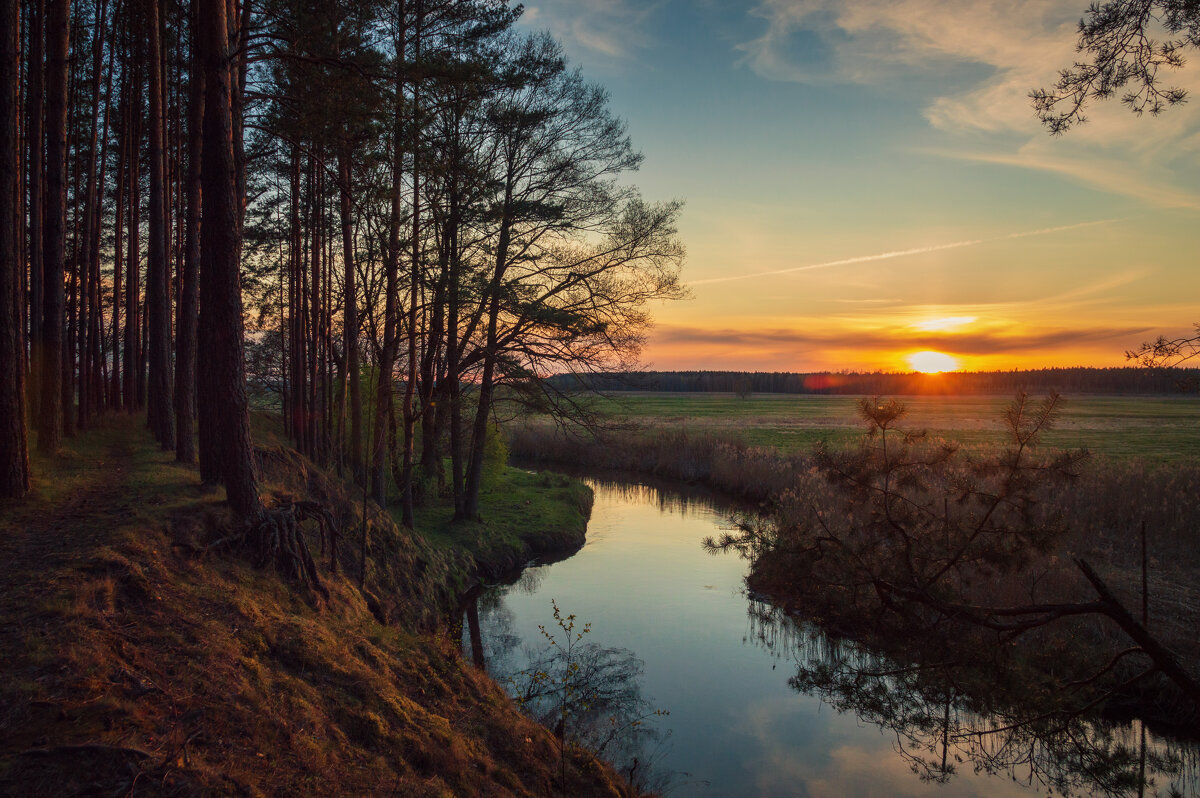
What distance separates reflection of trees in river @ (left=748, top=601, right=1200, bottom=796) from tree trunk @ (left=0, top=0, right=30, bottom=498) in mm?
8829

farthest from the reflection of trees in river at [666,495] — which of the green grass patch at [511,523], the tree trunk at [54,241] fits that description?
the tree trunk at [54,241]

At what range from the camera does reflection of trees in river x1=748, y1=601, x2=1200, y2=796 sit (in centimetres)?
546

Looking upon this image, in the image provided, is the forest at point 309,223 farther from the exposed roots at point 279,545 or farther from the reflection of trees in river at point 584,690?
the reflection of trees in river at point 584,690

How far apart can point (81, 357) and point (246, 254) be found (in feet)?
18.9

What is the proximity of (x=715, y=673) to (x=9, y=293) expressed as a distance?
36.7 feet

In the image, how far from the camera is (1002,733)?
7.96 m

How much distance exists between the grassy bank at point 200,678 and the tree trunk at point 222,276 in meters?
0.56

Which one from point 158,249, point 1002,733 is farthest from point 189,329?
point 1002,733

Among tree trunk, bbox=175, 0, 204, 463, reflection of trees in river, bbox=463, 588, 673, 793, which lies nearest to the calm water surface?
reflection of trees in river, bbox=463, 588, 673, 793

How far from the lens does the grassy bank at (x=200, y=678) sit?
3709 mm

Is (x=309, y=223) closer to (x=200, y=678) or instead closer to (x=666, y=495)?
(x=200, y=678)

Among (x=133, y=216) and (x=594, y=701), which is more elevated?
(x=133, y=216)

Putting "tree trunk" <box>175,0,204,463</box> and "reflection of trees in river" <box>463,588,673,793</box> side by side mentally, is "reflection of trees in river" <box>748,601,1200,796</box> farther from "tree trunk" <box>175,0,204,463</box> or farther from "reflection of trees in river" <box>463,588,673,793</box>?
"tree trunk" <box>175,0,204,463</box>

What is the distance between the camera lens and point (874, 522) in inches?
271
